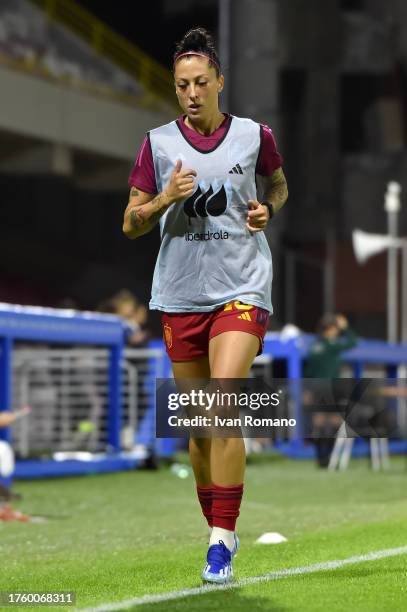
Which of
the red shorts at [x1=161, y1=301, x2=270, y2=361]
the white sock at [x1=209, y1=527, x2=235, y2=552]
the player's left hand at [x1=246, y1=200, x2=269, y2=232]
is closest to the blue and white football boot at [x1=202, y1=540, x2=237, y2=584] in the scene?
the white sock at [x1=209, y1=527, x2=235, y2=552]

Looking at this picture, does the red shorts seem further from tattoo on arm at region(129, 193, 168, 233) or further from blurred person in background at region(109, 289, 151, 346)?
blurred person in background at region(109, 289, 151, 346)

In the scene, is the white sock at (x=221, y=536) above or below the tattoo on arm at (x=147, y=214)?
below

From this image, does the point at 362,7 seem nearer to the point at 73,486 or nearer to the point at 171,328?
the point at 73,486

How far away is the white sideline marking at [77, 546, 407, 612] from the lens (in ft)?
15.3

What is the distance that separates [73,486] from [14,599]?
7.59 metres

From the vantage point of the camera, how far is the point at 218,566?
16.7 feet

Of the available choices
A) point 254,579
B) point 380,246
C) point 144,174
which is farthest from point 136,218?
point 380,246

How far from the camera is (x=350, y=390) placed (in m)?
5.53

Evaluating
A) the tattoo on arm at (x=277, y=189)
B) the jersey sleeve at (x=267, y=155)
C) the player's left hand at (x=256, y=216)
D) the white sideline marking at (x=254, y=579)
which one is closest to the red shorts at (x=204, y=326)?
the player's left hand at (x=256, y=216)

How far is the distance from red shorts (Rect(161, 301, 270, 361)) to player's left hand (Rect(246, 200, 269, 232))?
30cm

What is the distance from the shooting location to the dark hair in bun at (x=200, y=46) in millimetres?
5324

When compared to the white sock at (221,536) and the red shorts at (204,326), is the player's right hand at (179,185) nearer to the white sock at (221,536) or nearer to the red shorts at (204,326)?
the red shorts at (204,326)

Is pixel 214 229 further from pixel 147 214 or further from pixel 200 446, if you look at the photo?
pixel 200 446

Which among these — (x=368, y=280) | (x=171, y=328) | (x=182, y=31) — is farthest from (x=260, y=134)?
(x=182, y=31)
